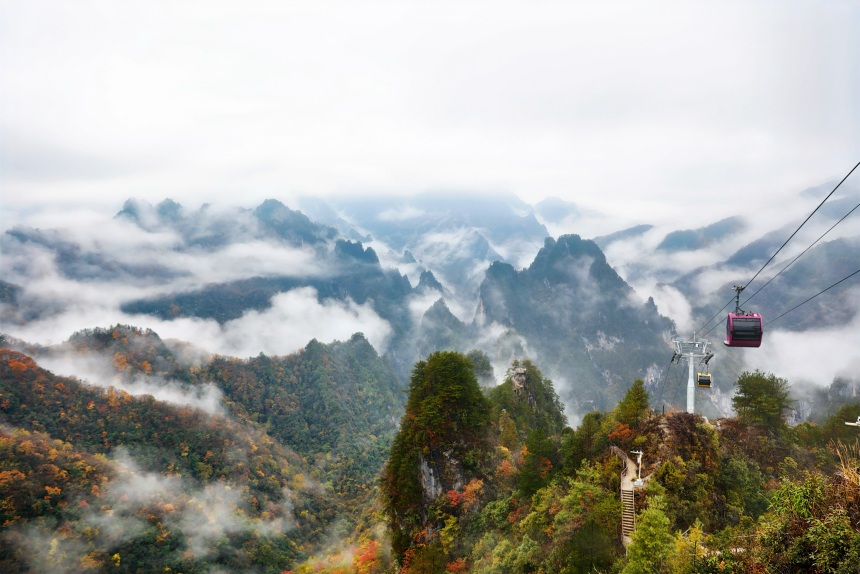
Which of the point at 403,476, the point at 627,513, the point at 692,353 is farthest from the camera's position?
the point at 403,476

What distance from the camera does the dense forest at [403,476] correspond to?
18.3 metres

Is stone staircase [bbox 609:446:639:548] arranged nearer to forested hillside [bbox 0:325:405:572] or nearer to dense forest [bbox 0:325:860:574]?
dense forest [bbox 0:325:860:574]

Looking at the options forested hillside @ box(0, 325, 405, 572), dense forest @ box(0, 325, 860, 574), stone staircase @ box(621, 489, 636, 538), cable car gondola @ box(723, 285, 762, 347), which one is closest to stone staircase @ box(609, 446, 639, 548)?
stone staircase @ box(621, 489, 636, 538)

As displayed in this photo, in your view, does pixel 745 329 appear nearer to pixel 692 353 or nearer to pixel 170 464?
pixel 692 353

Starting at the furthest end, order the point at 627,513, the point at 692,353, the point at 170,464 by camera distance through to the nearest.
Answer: the point at 170,464, the point at 692,353, the point at 627,513

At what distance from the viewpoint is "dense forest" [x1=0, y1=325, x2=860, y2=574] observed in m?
18.3

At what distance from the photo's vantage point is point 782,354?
19800 cm

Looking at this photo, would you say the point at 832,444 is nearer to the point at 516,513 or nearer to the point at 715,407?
the point at 516,513

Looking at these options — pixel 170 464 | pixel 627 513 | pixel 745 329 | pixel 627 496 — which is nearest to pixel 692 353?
pixel 745 329

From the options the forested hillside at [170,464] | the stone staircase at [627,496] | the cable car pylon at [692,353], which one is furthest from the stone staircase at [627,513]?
the forested hillside at [170,464]

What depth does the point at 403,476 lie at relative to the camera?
3544 cm

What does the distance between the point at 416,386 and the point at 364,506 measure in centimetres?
6452

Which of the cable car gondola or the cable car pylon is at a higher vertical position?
the cable car gondola

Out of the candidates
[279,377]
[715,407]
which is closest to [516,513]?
[279,377]
